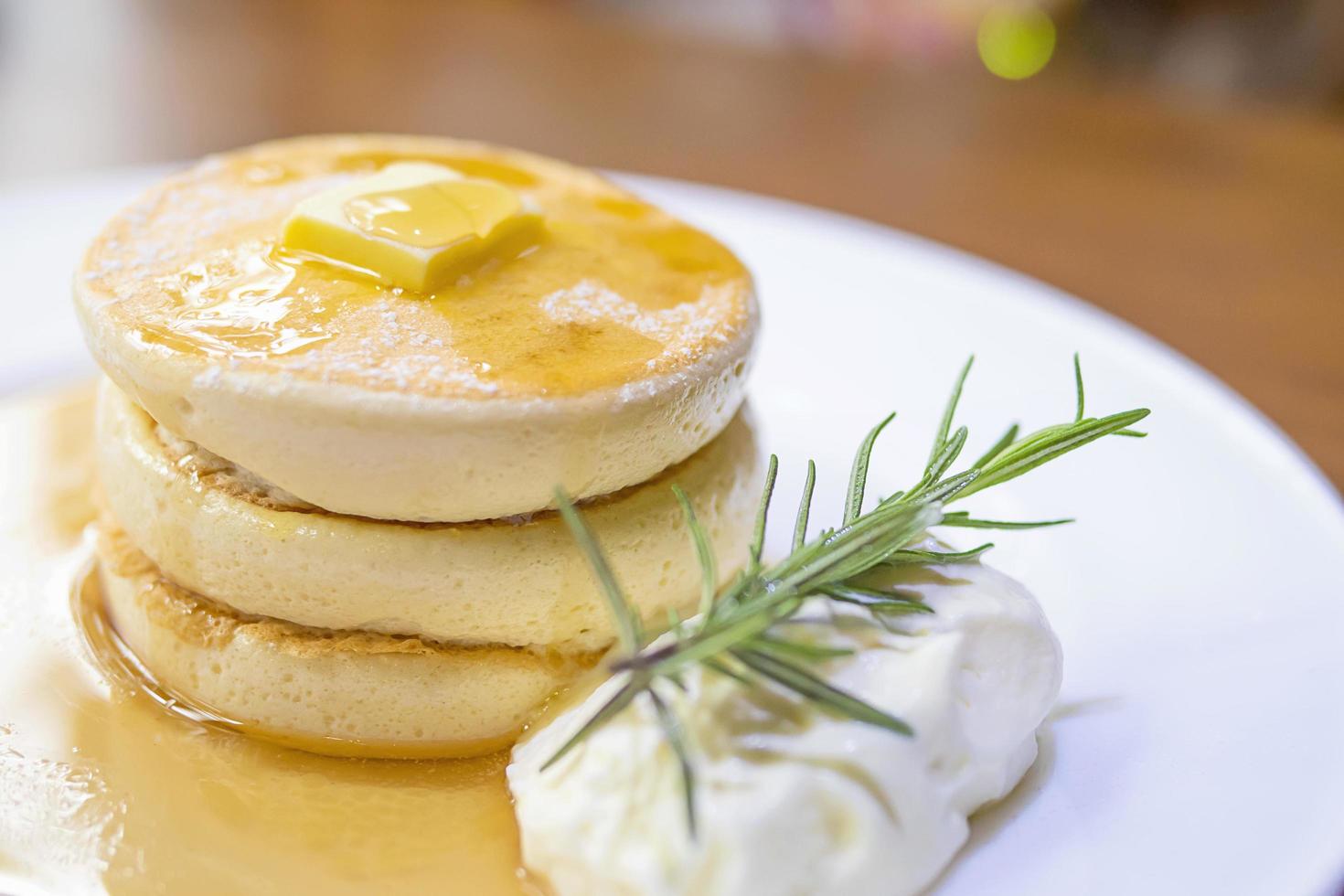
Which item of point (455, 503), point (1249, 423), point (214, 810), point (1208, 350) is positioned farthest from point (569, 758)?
point (1208, 350)

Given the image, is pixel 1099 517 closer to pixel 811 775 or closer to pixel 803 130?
pixel 811 775

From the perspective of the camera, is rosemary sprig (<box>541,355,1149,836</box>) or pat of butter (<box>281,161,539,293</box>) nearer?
rosemary sprig (<box>541,355,1149,836</box>)

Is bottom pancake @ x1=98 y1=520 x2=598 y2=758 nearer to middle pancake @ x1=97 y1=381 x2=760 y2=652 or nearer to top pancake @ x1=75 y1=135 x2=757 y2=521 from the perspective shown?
middle pancake @ x1=97 y1=381 x2=760 y2=652

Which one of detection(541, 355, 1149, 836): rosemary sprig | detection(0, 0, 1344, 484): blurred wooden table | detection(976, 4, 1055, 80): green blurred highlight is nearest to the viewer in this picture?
detection(541, 355, 1149, 836): rosemary sprig

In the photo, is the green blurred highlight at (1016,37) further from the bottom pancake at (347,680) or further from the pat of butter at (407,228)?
the bottom pancake at (347,680)

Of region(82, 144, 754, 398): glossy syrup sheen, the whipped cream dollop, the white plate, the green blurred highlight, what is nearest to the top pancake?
region(82, 144, 754, 398): glossy syrup sheen

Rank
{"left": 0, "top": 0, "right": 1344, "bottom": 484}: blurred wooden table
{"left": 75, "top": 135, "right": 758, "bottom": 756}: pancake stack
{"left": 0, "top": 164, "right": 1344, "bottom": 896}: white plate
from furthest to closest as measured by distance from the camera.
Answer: {"left": 0, "top": 0, "right": 1344, "bottom": 484}: blurred wooden table, {"left": 75, "top": 135, "right": 758, "bottom": 756}: pancake stack, {"left": 0, "top": 164, "right": 1344, "bottom": 896}: white plate

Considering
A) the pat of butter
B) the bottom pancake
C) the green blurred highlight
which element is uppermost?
the green blurred highlight

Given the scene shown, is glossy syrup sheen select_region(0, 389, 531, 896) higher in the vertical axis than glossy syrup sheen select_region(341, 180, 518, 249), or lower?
lower

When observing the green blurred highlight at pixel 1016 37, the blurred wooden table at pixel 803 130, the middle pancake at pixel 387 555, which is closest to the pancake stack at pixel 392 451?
the middle pancake at pixel 387 555
